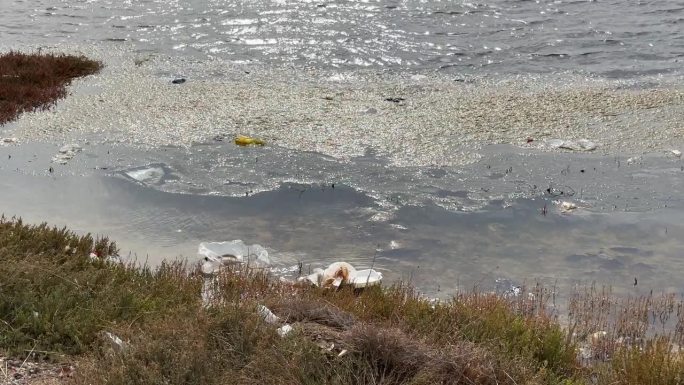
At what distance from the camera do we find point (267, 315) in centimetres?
526

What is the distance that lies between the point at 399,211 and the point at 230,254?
219 cm

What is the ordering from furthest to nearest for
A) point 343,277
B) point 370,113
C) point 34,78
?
point 34,78 < point 370,113 < point 343,277

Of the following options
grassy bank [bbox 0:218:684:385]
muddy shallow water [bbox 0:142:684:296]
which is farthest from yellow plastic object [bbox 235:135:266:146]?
grassy bank [bbox 0:218:684:385]

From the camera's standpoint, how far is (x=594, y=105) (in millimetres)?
11695

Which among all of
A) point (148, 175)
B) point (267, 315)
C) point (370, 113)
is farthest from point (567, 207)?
point (148, 175)

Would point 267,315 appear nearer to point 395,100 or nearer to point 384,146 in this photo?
point 384,146

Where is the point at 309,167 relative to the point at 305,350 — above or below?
below

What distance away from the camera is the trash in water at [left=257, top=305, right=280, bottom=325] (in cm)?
518

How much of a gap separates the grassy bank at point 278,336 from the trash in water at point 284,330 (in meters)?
0.05

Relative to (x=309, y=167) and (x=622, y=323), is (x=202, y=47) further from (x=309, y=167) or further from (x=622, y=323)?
(x=622, y=323)

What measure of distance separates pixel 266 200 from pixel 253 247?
49.6 inches

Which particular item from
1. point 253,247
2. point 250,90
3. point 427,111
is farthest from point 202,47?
point 253,247

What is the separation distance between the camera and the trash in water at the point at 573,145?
1016 centimetres

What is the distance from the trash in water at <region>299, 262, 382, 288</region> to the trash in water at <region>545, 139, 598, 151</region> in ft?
14.3
